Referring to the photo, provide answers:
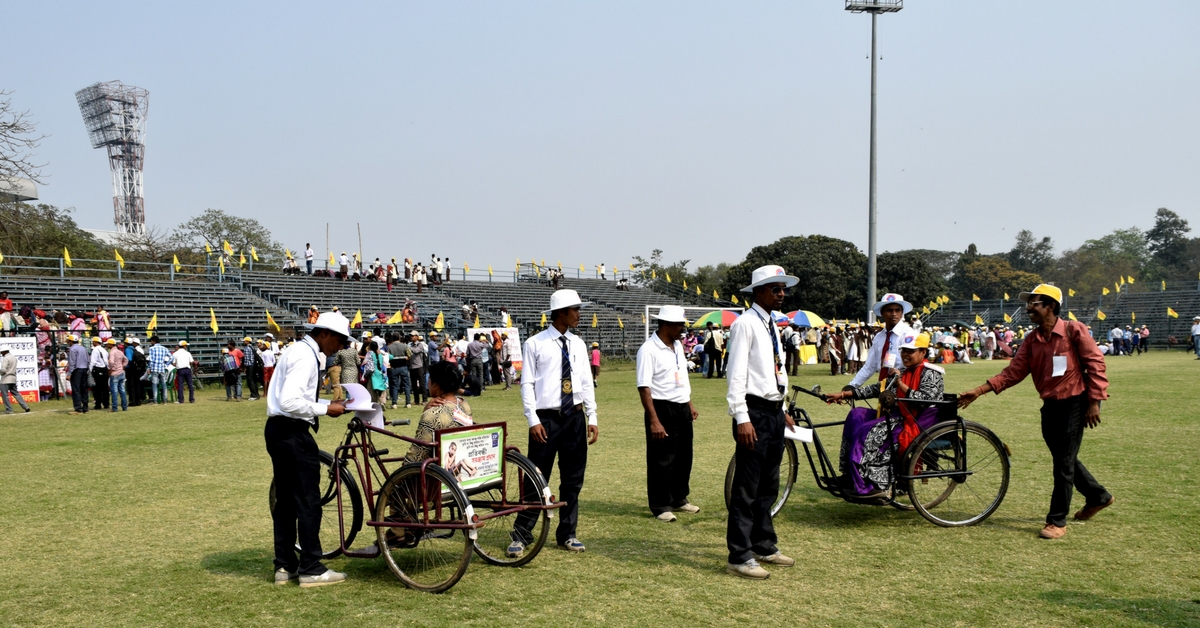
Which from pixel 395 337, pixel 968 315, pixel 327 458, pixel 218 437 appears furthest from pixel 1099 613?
pixel 968 315

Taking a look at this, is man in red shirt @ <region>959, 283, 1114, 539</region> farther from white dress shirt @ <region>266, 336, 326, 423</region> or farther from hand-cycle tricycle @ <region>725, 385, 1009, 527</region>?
white dress shirt @ <region>266, 336, 326, 423</region>

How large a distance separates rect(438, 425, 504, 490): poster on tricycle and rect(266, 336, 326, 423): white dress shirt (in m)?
0.77

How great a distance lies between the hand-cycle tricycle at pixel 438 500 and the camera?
5.05m

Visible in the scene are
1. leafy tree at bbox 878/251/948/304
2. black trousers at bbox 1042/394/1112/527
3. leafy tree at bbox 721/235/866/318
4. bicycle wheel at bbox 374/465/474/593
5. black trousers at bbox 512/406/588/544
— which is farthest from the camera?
leafy tree at bbox 878/251/948/304

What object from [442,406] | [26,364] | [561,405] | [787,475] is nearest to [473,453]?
[442,406]

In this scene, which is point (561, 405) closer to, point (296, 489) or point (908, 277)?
point (296, 489)

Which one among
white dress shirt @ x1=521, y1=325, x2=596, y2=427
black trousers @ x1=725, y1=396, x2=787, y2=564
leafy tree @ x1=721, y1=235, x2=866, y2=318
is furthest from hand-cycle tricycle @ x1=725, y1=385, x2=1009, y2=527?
leafy tree @ x1=721, y1=235, x2=866, y2=318

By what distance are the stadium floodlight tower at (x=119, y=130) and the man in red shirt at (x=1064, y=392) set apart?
121 meters

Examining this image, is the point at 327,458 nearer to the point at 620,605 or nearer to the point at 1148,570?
the point at 620,605

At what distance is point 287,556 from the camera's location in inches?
208

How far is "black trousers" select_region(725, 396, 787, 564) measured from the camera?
5.30 meters

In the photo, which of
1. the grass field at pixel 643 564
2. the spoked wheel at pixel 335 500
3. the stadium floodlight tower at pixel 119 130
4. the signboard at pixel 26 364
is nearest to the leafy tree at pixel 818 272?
the signboard at pixel 26 364

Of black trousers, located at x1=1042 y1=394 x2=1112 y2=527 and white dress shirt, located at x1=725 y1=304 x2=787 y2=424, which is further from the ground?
white dress shirt, located at x1=725 y1=304 x2=787 y2=424

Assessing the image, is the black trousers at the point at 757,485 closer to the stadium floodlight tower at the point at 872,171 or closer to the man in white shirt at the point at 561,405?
the man in white shirt at the point at 561,405
